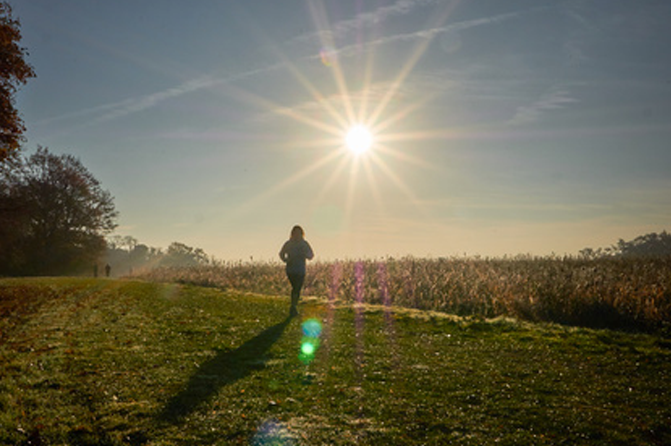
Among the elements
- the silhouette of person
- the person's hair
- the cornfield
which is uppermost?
the person's hair

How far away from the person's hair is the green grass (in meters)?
2.89

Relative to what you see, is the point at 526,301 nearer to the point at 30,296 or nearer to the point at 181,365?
the point at 181,365

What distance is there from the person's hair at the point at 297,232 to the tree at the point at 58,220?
5017 cm

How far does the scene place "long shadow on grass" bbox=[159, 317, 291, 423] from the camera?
276 inches

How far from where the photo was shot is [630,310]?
1486cm

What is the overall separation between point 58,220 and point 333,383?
6257 cm

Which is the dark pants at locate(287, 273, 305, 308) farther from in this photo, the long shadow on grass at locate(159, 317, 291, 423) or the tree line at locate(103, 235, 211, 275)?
the tree line at locate(103, 235, 211, 275)

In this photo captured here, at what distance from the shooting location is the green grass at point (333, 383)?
616 cm

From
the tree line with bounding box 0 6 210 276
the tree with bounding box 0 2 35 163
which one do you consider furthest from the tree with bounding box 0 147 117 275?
the tree with bounding box 0 2 35 163

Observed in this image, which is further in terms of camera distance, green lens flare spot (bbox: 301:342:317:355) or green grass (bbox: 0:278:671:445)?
green lens flare spot (bbox: 301:342:317:355)

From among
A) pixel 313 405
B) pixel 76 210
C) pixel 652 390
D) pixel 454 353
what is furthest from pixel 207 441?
pixel 76 210

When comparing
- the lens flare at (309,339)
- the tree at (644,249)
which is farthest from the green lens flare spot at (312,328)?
the tree at (644,249)

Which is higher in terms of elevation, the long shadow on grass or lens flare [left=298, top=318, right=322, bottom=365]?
lens flare [left=298, top=318, right=322, bottom=365]

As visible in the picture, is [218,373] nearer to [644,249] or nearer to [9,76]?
[9,76]
